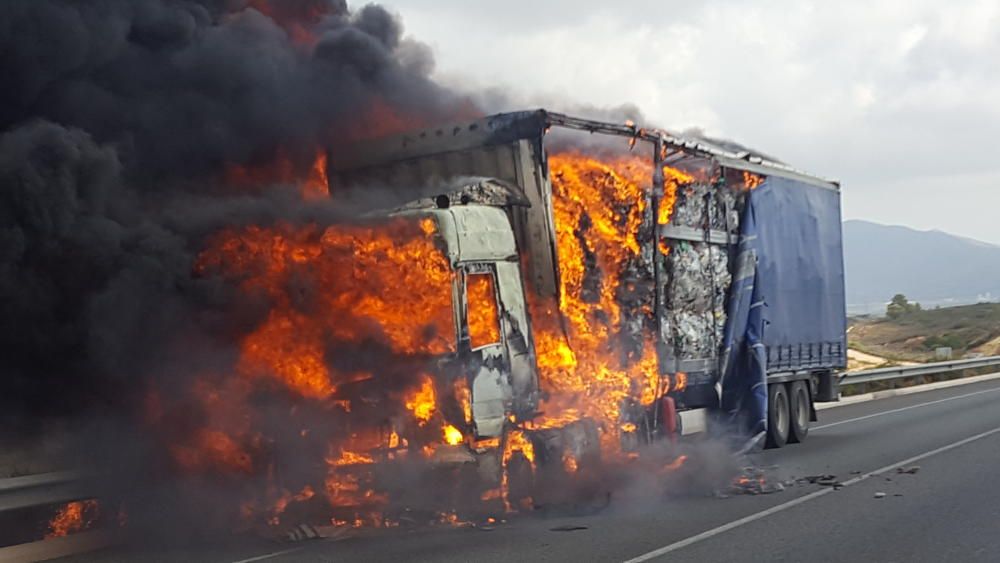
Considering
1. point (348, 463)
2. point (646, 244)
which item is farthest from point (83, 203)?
point (646, 244)

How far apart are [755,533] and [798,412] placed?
834 centimetres

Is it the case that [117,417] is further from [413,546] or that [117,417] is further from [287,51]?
[287,51]

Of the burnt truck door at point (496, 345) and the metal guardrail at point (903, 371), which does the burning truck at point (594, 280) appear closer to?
the burnt truck door at point (496, 345)

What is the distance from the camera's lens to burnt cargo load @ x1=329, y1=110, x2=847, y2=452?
11125 millimetres

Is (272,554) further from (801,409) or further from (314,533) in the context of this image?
(801,409)

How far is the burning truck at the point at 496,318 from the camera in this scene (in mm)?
9805

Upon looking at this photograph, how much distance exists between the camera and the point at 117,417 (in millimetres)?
10344

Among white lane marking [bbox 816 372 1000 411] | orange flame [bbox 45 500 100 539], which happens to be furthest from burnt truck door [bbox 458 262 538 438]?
white lane marking [bbox 816 372 1000 411]

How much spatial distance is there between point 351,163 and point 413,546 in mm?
5122

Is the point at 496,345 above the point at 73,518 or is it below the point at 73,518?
above

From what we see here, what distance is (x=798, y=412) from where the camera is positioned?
1738 centimetres

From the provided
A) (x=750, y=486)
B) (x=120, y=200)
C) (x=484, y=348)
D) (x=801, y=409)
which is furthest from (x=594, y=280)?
(x=801, y=409)

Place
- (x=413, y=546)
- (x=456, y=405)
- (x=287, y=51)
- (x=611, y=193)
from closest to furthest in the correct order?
(x=413, y=546) → (x=456, y=405) → (x=611, y=193) → (x=287, y=51)

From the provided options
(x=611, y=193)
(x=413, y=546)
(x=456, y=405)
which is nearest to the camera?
(x=413, y=546)
